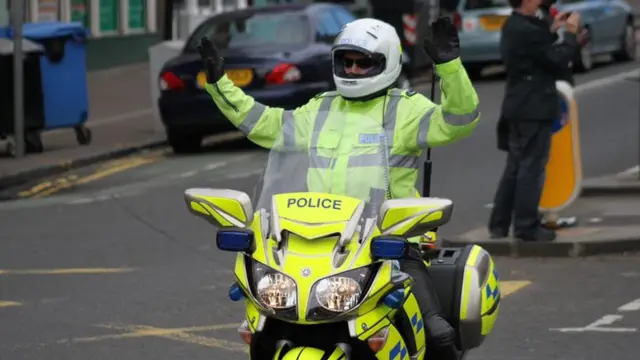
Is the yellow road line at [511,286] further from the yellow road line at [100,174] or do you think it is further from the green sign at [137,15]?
the green sign at [137,15]

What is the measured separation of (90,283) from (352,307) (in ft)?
17.9

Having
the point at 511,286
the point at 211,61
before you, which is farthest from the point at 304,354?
the point at 511,286

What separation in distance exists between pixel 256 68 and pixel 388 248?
489 inches

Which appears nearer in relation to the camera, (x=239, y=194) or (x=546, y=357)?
(x=239, y=194)

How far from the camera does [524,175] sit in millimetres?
11281

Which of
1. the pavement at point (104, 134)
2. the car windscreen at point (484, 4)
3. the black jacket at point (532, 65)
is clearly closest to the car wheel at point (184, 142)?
the pavement at point (104, 134)

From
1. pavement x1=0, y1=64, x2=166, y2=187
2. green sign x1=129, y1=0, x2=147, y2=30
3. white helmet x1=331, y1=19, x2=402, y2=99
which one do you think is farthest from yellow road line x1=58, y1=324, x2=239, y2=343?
green sign x1=129, y1=0, x2=147, y2=30

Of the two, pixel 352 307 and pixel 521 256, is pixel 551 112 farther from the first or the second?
pixel 352 307

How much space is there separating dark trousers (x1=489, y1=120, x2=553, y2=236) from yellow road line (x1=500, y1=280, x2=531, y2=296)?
3.22 feet

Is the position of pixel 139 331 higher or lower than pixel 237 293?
lower

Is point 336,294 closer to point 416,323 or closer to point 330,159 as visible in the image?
point 416,323

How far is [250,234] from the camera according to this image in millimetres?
5570

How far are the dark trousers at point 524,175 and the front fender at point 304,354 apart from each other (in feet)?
19.3

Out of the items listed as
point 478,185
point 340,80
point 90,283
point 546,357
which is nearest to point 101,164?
point 478,185
